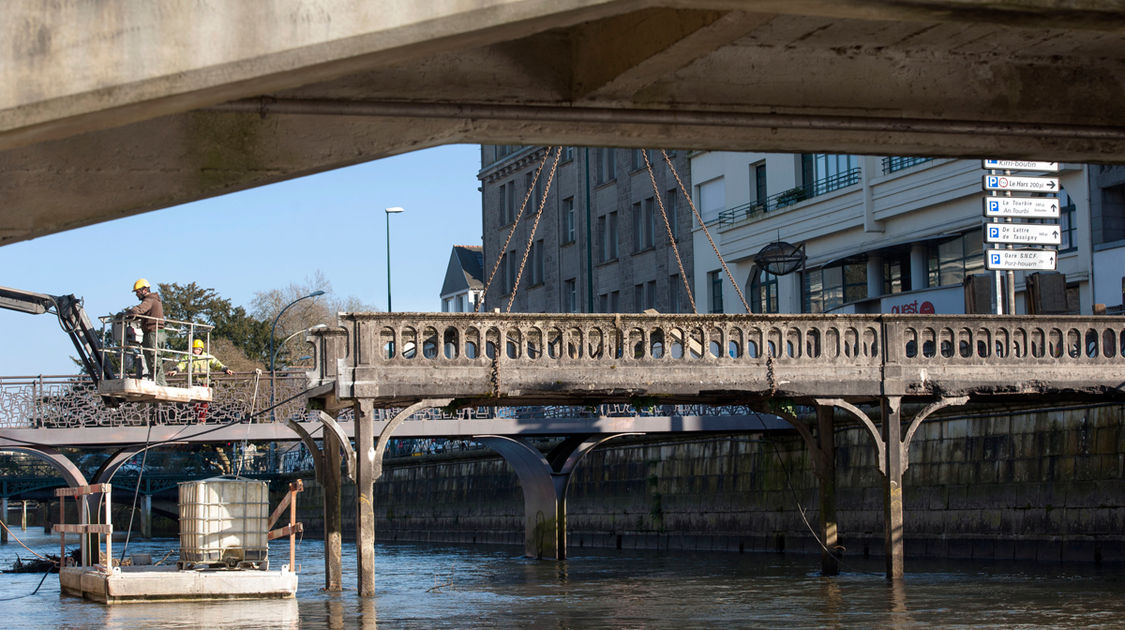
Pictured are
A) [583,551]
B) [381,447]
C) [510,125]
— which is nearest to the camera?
[510,125]

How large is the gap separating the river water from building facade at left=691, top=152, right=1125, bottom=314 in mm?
6146

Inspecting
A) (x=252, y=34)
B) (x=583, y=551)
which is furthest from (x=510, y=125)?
(x=583, y=551)

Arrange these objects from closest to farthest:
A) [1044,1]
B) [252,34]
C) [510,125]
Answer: [252,34] < [1044,1] < [510,125]

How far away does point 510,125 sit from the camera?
7.46 m

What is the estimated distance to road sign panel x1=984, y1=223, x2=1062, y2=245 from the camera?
2825 centimetres

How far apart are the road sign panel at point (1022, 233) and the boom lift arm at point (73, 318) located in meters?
16.6

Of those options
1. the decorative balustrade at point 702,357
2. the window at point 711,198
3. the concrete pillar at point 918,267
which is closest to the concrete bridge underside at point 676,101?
the decorative balustrade at point 702,357

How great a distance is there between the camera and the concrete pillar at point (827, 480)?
24094mm

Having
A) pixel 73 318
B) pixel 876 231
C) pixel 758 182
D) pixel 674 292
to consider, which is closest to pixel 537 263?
pixel 674 292

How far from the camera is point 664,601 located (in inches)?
819

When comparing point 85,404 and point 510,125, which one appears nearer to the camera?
point 510,125

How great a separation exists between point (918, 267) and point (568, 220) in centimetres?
1870

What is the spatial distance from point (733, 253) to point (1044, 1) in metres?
40.1

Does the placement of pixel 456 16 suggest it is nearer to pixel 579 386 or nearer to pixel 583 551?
pixel 579 386
